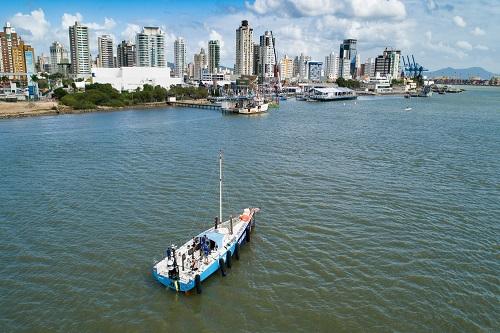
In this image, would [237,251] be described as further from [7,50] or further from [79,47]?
[79,47]

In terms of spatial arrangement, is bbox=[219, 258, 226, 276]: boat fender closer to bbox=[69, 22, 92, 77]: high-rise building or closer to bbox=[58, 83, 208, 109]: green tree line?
bbox=[58, 83, 208, 109]: green tree line

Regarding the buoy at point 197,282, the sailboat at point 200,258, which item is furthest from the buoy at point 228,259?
the buoy at point 197,282

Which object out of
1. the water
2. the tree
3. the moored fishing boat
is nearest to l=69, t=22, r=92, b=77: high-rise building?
the tree

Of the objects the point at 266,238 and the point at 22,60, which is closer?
the point at 266,238

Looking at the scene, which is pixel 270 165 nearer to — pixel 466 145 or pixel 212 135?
pixel 212 135

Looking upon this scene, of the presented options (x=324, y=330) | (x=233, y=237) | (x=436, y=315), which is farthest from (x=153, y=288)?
(x=436, y=315)

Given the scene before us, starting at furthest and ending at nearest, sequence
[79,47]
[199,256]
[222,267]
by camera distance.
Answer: [79,47] < [199,256] < [222,267]

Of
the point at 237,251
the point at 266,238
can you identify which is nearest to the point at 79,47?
the point at 266,238
